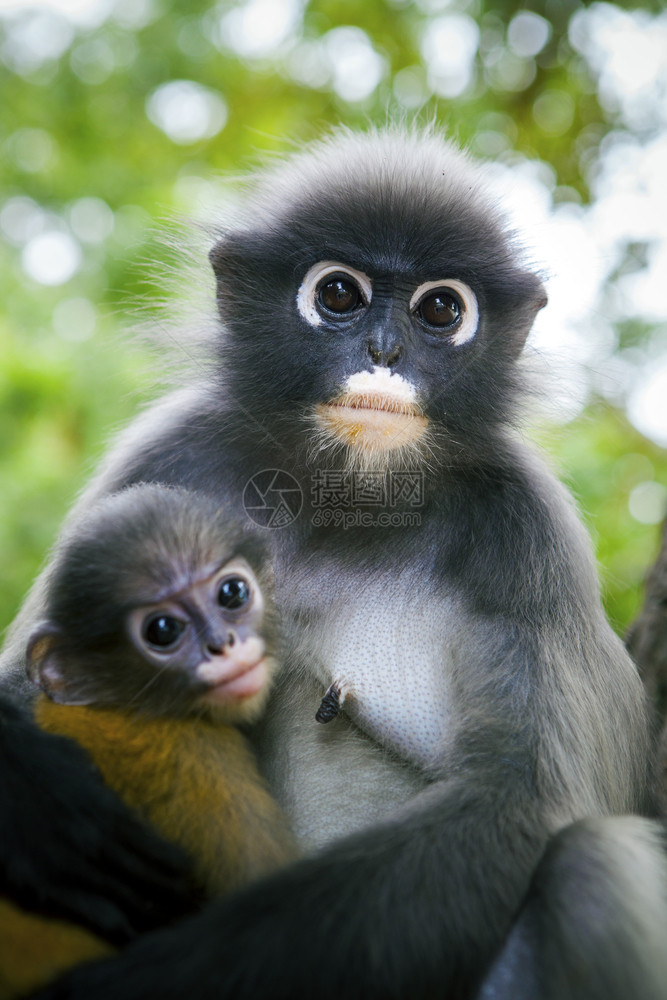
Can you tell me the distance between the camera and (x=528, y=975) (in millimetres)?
2031

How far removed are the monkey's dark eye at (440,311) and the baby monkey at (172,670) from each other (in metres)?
0.82

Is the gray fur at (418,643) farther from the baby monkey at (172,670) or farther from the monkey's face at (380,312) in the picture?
the baby monkey at (172,670)

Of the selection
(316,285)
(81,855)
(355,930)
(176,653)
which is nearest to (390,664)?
(176,653)

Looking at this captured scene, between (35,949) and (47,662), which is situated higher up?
(47,662)

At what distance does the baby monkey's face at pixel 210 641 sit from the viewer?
2.34m

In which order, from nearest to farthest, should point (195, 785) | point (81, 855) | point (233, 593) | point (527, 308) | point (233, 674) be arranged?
point (81, 855), point (195, 785), point (233, 674), point (233, 593), point (527, 308)

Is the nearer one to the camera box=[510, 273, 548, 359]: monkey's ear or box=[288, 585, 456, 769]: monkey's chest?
box=[288, 585, 456, 769]: monkey's chest

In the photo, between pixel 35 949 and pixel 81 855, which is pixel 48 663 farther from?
pixel 35 949

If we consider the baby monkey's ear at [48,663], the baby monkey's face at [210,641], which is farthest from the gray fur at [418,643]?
the baby monkey's ear at [48,663]

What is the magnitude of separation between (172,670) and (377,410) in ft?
2.83

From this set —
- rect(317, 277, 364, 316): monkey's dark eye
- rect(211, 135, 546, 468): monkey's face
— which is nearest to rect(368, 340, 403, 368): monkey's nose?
rect(211, 135, 546, 468): monkey's face

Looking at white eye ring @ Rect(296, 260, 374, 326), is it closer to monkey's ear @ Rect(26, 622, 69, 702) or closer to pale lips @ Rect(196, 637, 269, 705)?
pale lips @ Rect(196, 637, 269, 705)

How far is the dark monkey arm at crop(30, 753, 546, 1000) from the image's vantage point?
1931 millimetres

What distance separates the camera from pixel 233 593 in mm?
2477
